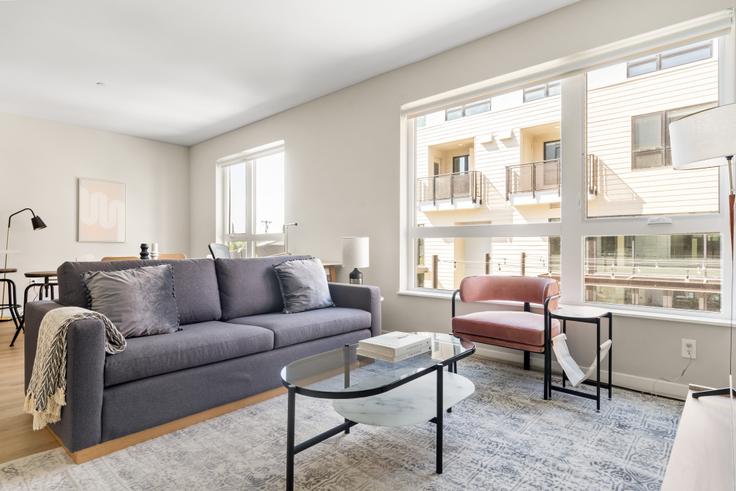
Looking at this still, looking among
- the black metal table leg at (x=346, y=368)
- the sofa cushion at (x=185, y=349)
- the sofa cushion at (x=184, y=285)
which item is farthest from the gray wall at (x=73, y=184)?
the black metal table leg at (x=346, y=368)

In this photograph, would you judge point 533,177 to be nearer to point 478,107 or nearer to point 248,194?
point 478,107

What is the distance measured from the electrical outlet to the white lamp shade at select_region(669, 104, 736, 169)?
136 cm

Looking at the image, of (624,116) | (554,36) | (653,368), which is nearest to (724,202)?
(624,116)

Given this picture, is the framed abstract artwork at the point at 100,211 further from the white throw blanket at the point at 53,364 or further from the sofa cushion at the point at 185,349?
the white throw blanket at the point at 53,364

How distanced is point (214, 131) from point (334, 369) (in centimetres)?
548

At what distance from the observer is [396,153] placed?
161 inches

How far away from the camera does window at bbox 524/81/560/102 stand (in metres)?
3.27

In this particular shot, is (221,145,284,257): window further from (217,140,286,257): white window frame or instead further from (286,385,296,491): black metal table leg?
(286,385,296,491): black metal table leg

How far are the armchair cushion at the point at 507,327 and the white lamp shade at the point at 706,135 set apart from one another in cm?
121

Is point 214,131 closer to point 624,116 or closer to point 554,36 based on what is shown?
point 554,36

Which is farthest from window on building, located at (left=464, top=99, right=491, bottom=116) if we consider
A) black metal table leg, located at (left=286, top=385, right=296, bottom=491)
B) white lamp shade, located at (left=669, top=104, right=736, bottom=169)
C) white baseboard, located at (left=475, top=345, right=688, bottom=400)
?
black metal table leg, located at (left=286, top=385, right=296, bottom=491)

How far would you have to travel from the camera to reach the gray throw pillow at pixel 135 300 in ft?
7.22

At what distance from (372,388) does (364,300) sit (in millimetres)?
1736

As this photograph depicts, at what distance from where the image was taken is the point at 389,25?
3352 mm
